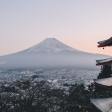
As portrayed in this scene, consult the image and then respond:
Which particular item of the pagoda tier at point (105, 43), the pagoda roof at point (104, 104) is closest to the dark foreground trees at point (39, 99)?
the pagoda roof at point (104, 104)

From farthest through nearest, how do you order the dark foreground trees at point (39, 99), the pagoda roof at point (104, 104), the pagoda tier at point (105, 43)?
the dark foreground trees at point (39, 99), the pagoda tier at point (105, 43), the pagoda roof at point (104, 104)

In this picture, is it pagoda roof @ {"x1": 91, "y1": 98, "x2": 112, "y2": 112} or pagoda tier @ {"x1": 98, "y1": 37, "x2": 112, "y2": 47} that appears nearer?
pagoda roof @ {"x1": 91, "y1": 98, "x2": 112, "y2": 112}

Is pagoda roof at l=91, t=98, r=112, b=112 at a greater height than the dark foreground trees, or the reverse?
pagoda roof at l=91, t=98, r=112, b=112

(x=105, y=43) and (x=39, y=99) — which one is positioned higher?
(x=105, y=43)

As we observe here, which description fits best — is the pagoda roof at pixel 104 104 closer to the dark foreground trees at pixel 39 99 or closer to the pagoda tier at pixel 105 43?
the pagoda tier at pixel 105 43

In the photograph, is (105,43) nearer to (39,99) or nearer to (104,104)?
Result: (104,104)

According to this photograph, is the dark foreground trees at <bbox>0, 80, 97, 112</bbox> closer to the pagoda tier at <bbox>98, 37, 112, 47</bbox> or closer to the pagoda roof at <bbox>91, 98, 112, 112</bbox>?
the pagoda roof at <bbox>91, 98, 112, 112</bbox>

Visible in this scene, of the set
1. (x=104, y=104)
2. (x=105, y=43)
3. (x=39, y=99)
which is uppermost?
(x=105, y=43)

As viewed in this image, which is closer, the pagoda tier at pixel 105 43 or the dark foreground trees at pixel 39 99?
the pagoda tier at pixel 105 43

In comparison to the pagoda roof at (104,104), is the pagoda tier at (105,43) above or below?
above

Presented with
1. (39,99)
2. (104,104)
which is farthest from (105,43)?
(39,99)

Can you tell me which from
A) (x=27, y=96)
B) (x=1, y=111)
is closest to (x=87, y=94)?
(x=1, y=111)

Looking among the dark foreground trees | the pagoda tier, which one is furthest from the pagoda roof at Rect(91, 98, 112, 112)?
the dark foreground trees

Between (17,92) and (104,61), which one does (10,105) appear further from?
(104,61)
